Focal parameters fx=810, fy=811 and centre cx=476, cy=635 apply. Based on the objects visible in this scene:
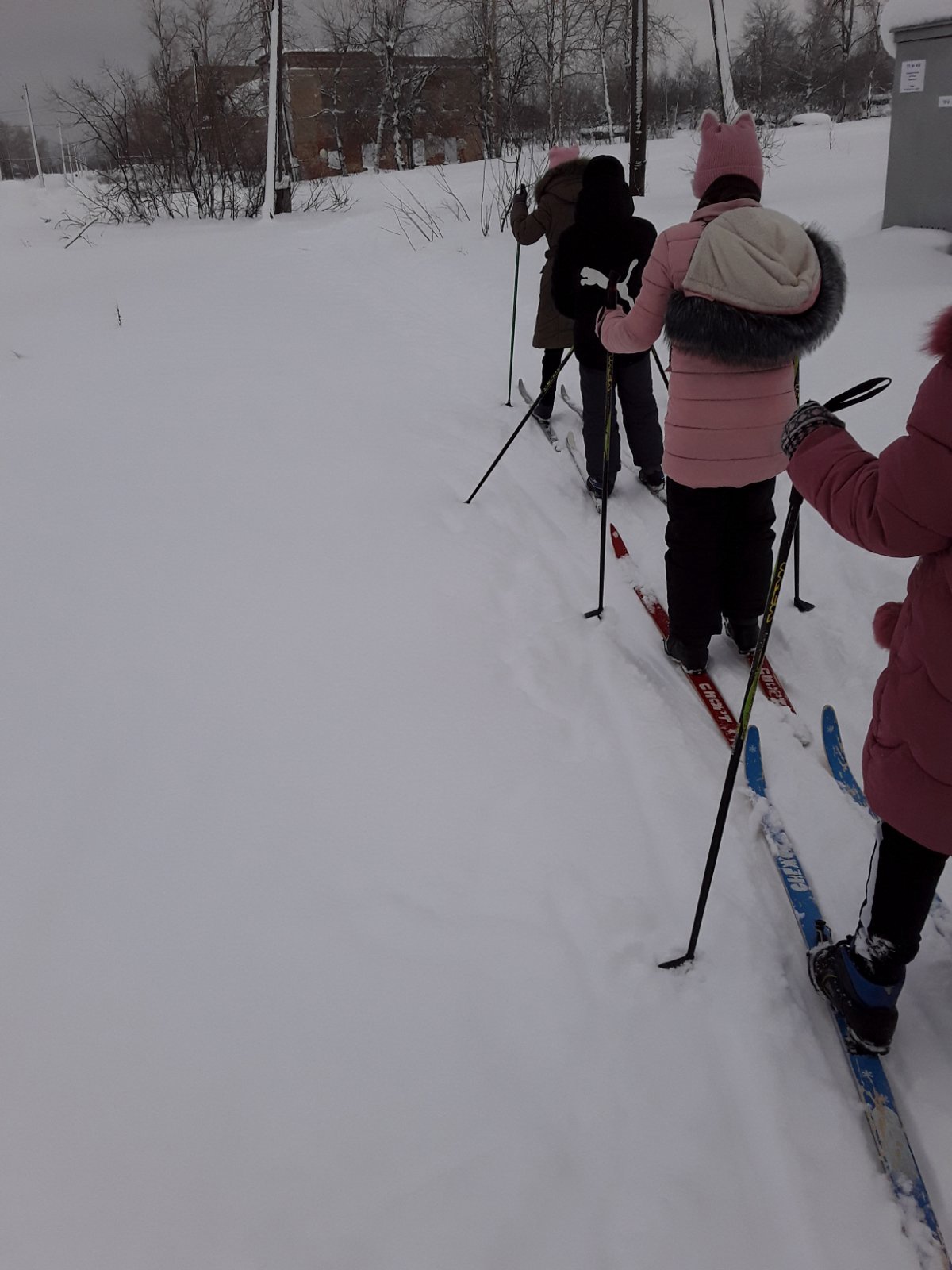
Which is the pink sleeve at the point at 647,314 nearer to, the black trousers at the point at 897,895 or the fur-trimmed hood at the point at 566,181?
the black trousers at the point at 897,895

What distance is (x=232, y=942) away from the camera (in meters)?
1.98

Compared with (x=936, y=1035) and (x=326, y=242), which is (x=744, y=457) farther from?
(x=326, y=242)

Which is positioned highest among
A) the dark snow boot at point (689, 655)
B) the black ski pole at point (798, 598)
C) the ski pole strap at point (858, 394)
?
the ski pole strap at point (858, 394)

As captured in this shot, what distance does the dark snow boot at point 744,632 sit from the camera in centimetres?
299

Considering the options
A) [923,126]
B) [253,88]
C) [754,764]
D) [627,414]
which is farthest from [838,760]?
[253,88]

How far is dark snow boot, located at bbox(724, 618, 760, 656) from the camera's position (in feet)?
9.80

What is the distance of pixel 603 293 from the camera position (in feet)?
13.1

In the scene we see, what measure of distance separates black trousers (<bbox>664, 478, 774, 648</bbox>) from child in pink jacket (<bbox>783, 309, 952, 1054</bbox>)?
1307 mm

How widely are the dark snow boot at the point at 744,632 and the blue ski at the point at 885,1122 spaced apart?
106 centimetres

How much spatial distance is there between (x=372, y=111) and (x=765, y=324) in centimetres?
3399

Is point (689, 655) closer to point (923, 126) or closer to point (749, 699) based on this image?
point (749, 699)

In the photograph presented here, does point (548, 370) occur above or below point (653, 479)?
above

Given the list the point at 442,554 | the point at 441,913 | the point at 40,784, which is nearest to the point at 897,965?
the point at 441,913

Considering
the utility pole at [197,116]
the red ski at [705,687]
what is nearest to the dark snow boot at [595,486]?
the red ski at [705,687]
